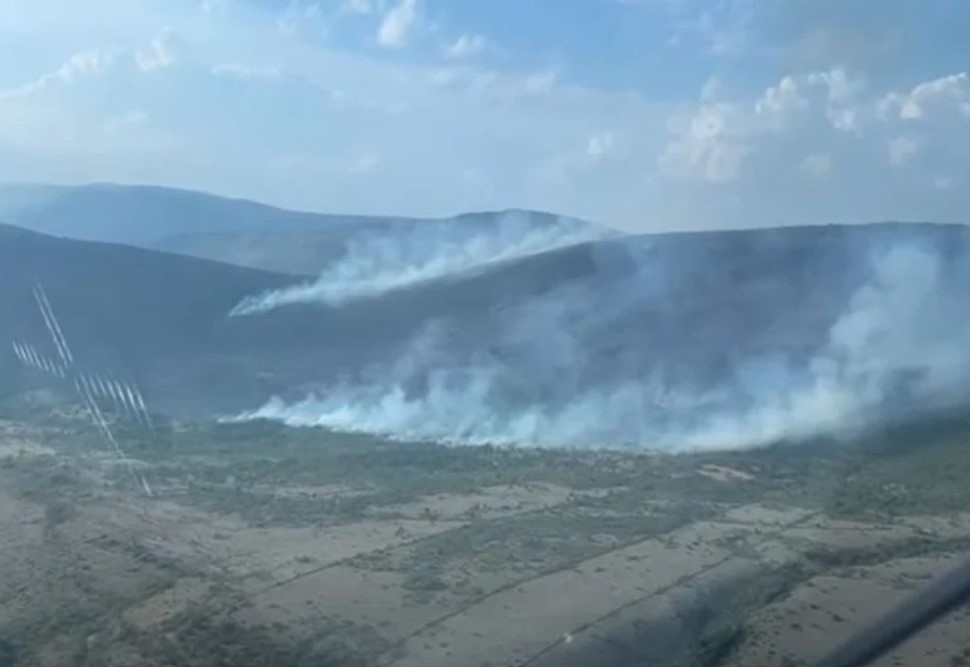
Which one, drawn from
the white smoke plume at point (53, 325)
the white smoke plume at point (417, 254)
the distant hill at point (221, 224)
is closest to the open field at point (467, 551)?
the white smoke plume at point (53, 325)

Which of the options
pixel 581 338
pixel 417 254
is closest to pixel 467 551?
pixel 581 338

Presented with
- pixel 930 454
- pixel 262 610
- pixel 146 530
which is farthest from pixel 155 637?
pixel 930 454

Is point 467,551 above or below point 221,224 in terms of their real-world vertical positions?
below

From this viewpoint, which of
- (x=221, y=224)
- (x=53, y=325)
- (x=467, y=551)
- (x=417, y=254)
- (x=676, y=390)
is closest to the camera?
(x=467, y=551)

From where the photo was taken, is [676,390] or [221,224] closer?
[676,390]

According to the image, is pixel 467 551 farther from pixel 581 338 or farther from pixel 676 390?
pixel 581 338

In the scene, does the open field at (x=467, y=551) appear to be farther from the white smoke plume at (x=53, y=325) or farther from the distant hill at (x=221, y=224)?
the distant hill at (x=221, y=224)

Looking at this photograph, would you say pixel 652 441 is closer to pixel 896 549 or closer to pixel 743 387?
pixel 743 387
